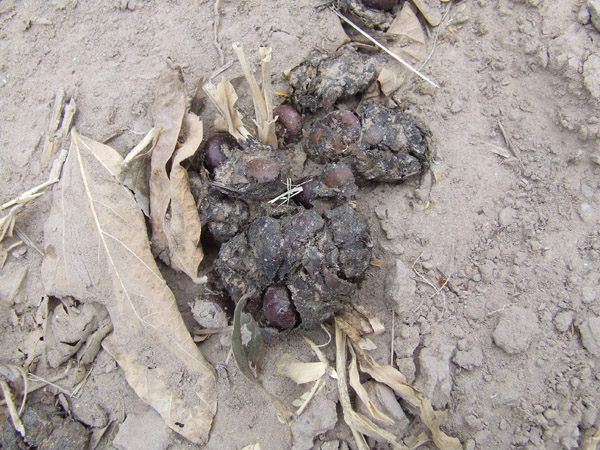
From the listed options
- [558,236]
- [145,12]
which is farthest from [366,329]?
[145,12]

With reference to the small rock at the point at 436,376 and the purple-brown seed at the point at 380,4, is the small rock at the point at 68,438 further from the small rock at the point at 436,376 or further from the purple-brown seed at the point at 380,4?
the purple-brown seed at the point at 380,4

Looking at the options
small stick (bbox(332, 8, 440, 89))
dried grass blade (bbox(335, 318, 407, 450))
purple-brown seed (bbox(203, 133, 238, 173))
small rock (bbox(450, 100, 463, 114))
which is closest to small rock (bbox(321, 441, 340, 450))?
dried grass blade (bbox(335, 318, 407, 450))

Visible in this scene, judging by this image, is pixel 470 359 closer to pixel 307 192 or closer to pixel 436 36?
pixel 307 192

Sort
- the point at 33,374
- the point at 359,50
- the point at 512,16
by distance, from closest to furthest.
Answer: the point at 33,374, the point at 512,16, the point at 359,50

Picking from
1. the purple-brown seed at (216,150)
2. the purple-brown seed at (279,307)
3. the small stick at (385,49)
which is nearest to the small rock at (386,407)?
the purple-brown seed at (279,307)

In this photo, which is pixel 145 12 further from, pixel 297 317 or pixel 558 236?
pixel 558 236

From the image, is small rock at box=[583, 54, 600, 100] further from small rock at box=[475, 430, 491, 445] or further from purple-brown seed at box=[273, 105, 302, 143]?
small rock at box=[475, 430, 491, 445]
